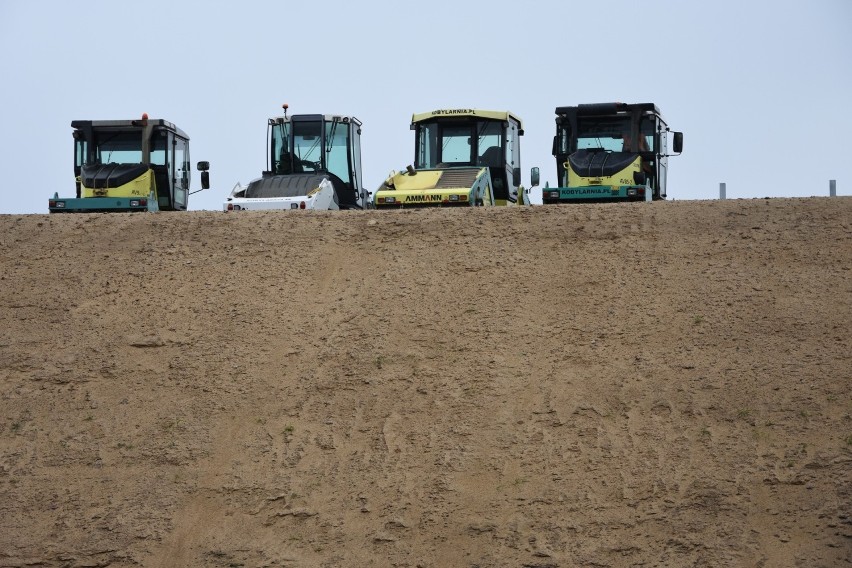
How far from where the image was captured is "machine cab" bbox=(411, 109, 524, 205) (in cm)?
2291

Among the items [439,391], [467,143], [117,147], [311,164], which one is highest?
[117,147]

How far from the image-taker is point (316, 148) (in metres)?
24.2

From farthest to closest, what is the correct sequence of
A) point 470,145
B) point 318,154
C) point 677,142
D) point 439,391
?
point 318,154
point 470,145
point 677,142
point 439,391

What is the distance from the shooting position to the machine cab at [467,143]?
22.9 meters

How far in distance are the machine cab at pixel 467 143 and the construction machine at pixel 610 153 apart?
120 cm

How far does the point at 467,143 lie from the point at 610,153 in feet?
9.29

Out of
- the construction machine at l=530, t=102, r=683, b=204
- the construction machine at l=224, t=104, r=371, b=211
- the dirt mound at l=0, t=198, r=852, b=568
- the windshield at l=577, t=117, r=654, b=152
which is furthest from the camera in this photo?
the construction machine at l=224, t=104, r=371, b=211

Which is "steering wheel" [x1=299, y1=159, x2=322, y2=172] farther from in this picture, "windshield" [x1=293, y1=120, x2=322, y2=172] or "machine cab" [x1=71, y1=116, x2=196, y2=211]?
"machine cab" [x1=71, y1=116, x2=196, y2=211]

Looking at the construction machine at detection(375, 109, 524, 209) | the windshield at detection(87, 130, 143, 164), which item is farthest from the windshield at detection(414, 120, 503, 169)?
the windshield at detection(87, 130, 143, 164)

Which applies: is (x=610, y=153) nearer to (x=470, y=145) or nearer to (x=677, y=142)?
(x=677, y=142)

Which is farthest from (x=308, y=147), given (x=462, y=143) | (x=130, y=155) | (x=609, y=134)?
(x=609, y=134)

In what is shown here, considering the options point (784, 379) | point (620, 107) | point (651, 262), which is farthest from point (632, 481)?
point (620, 107)

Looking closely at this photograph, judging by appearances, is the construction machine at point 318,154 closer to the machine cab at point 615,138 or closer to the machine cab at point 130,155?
the machine cab at point 130,155

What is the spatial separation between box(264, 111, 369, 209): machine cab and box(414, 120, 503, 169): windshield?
193 cm
